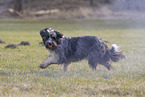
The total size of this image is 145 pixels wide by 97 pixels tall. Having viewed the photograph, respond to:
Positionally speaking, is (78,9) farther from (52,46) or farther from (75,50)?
(52,46)

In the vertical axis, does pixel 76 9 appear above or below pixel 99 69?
below

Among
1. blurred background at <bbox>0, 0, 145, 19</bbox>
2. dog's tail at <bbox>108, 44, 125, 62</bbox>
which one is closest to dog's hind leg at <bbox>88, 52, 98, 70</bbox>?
dog's tail at <bbox>108, 44, 125, 62</bbox>

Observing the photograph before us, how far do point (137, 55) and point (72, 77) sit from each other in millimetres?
4774

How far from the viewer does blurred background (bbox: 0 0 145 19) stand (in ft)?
136

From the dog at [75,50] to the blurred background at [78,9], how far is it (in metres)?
33.6

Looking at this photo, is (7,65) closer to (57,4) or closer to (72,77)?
(72,77)

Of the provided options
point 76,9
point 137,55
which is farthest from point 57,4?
point 137,55

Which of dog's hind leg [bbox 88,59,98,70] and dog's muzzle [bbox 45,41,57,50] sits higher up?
dog's muzzle [bbox 45,41,57,50]

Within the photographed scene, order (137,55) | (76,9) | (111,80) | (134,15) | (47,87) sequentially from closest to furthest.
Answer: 1. (47,87)
2. (111,80)
3. (137,55)
4. (134,15)
5. (76,9)

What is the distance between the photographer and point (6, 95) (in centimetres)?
563

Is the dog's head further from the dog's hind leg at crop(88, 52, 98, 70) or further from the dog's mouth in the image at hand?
the dog's hind leg at crop(88, 52, 98, 70)

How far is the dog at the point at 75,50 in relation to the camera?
750 centimetres

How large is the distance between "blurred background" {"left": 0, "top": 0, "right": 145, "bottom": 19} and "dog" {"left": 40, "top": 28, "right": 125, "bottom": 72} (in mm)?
33639

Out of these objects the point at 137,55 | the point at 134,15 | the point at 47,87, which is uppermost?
the point at 47,87
